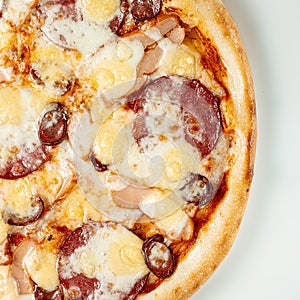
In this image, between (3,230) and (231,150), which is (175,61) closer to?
(231,150)

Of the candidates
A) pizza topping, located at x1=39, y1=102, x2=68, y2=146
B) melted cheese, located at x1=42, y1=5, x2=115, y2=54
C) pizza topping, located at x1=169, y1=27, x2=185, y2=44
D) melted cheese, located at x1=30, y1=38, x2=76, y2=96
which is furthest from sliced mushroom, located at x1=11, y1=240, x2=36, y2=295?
pizza topping, located at x1=169, y1=27, x2=185, y2=44

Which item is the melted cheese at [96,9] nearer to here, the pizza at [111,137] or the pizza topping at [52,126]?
the pizza at [111,137]

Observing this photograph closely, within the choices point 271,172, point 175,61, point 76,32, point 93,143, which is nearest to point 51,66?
point 76,32

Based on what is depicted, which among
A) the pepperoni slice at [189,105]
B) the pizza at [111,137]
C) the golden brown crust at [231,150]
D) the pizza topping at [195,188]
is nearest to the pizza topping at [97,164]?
the pizza at [111,137]

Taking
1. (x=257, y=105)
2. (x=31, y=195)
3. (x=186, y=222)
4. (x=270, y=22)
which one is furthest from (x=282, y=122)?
(x=31, y=195)

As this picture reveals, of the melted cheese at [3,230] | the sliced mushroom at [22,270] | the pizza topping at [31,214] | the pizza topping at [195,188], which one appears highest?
the pizza topping at [195,188]

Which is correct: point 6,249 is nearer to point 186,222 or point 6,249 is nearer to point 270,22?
point 186,222
